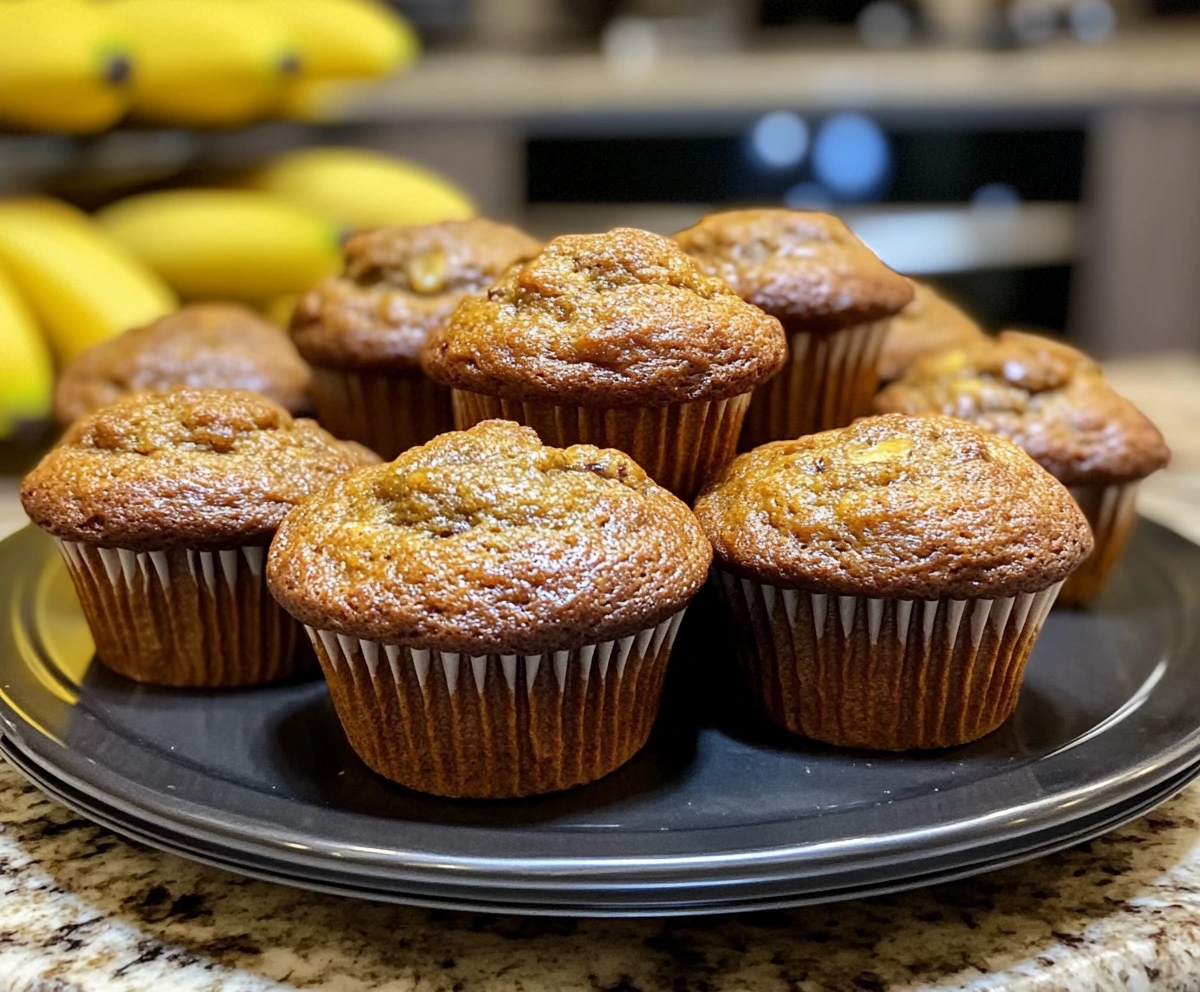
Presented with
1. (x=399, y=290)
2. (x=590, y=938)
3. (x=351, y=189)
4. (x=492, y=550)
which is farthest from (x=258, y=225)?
(x=590, y=938)

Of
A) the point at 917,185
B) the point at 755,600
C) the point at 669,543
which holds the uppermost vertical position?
the point at 669,543

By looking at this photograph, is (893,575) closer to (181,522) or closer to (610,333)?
(610,333)

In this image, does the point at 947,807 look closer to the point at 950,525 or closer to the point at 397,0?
the point at 950,525

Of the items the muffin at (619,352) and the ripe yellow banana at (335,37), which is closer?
the muffin at (619,352)

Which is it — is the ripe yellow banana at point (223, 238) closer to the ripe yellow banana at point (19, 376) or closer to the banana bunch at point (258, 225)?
the banana bunch at point (258, 225)

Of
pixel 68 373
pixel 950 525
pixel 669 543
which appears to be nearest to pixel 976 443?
pixel 950 525

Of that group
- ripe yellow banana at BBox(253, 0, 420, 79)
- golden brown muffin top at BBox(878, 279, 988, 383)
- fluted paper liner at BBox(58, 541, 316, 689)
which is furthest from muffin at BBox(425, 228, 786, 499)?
ripe yellow banana at BBox(253, 0, 420, 79)

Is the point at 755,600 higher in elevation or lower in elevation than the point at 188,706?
higher

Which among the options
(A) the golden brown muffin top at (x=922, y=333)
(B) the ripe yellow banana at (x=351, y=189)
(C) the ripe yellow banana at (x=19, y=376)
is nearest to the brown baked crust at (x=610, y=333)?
(A) the golden brown muffin top at (x=922, y=333)
